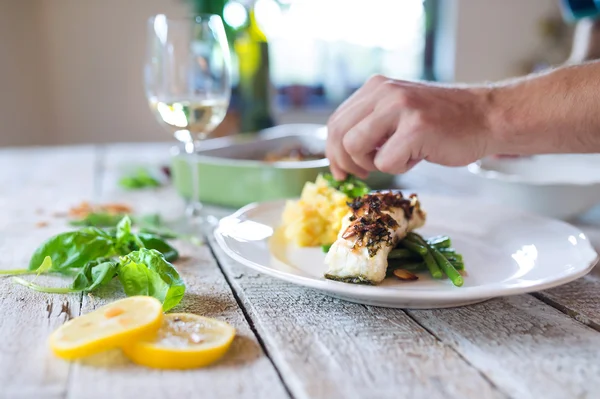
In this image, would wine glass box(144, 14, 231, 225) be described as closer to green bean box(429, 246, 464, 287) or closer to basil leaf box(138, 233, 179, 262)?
basil leaf box(138, 233, 179, 262)

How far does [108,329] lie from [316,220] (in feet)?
1.43

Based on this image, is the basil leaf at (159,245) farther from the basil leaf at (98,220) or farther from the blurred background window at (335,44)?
the blurred background window at (335,44)

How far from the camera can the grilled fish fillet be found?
30.1 inches

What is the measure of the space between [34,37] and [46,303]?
3.31m

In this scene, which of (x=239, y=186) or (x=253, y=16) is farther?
(x=253, y=16)

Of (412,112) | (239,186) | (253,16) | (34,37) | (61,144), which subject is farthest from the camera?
(61,144)

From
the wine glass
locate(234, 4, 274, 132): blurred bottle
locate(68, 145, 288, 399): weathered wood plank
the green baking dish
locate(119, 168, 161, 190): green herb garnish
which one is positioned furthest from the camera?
locate(234, 4, 274, 132): blurred bottle

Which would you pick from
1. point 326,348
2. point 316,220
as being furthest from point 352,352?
point 316,220

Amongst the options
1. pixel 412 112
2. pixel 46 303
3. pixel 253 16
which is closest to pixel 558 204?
pixel 412 112

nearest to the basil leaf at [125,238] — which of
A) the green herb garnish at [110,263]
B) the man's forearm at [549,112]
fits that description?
the green herb garnish at [110,263]

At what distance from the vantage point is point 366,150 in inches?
39.3

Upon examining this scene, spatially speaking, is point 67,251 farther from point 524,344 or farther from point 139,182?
point 139,182

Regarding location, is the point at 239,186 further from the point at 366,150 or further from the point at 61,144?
the point at 61,144

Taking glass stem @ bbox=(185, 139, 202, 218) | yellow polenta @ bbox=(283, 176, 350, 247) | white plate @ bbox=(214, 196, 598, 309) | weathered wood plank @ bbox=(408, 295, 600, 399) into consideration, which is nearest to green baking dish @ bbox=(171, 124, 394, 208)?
glass stem @ bbox=(185, 139, 202, 218)
